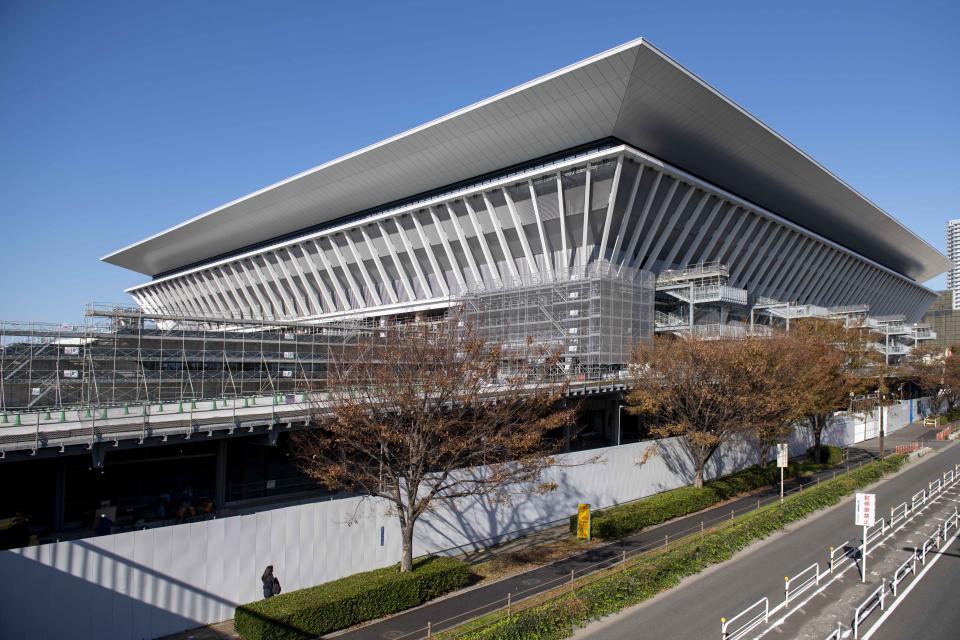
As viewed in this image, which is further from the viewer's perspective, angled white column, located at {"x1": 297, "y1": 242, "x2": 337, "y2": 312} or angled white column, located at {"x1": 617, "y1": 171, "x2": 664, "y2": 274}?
angled white column, located at {"x1": 297, "y1": 242, "x2": 337, "y2": 312}

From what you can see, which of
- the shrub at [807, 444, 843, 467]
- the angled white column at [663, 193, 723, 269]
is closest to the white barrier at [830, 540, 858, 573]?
the shrub at [807, 444, 843, 467]

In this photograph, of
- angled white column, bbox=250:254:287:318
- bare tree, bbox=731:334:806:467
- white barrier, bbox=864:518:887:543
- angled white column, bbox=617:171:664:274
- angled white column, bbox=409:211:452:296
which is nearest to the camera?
white barrier, bbox=864:518:887:543

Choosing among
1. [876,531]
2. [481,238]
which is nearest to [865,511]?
[876,531]

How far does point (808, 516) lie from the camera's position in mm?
24250

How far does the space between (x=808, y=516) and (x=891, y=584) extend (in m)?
8.29

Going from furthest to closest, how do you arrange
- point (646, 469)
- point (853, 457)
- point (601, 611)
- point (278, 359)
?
point (853, 457), point (278, 359), point (646, 469), point (601, 611)

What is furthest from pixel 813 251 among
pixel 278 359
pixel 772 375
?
pixel 278 359

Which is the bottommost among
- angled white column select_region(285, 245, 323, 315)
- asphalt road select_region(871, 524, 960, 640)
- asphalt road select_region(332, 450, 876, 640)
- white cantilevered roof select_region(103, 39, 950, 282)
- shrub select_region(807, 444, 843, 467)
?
shrub select_region(807, 444, 843, 467)

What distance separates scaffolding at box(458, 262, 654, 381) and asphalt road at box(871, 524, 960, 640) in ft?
69.3

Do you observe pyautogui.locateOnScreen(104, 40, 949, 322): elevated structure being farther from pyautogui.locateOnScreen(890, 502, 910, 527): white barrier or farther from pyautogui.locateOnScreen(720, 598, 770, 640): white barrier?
pyautogui.locateOnScreen(720, 598, 770, 640): white barrier

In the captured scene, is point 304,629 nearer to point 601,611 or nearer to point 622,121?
point 601,611

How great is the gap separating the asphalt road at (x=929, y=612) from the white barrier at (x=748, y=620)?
2214 mm

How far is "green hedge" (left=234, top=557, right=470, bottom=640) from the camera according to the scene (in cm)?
1291

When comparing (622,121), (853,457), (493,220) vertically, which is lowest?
(853,457)
